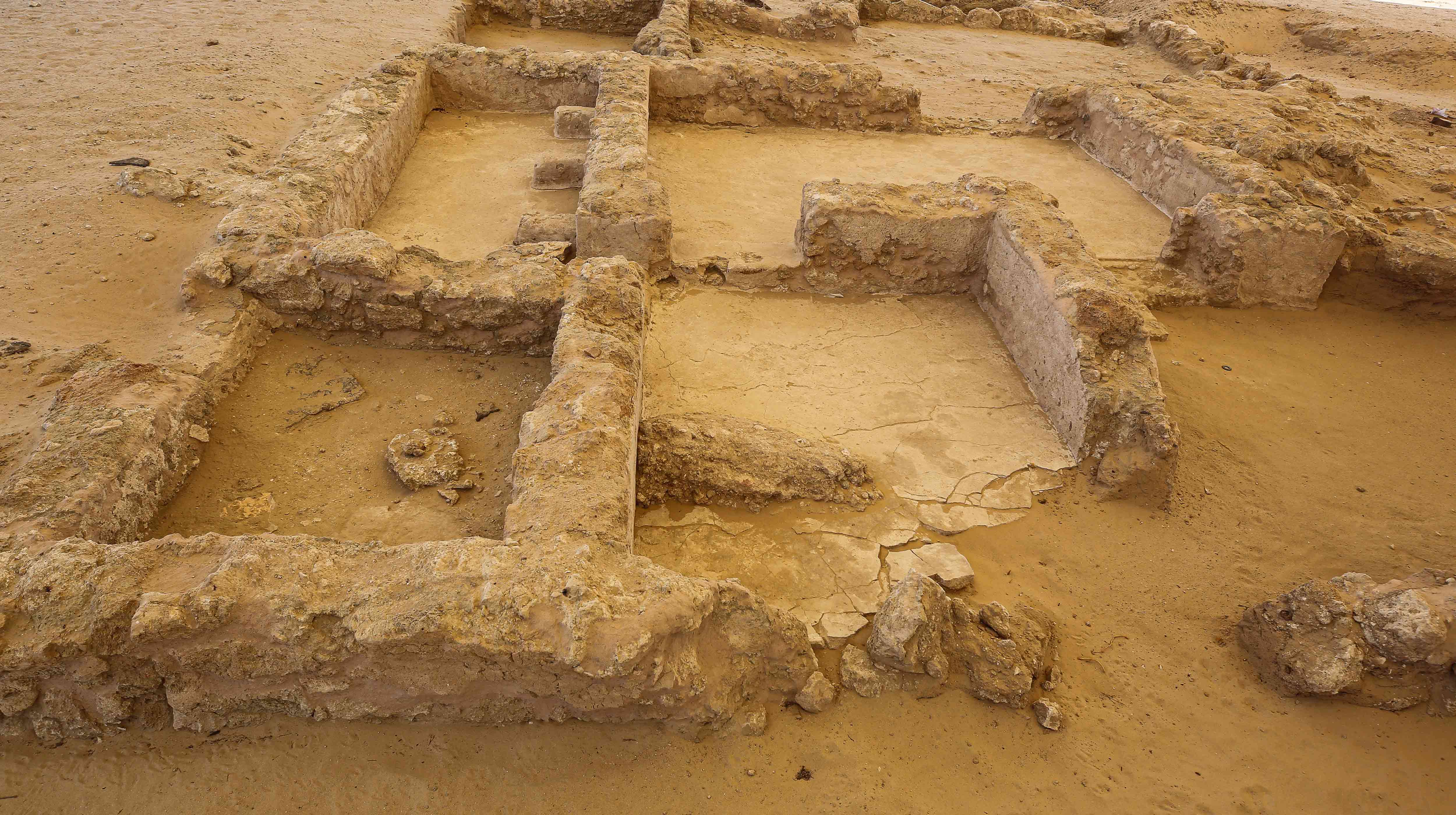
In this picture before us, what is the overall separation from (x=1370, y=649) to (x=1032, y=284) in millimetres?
2229

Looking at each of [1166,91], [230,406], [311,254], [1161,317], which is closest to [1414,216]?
[1166,91]

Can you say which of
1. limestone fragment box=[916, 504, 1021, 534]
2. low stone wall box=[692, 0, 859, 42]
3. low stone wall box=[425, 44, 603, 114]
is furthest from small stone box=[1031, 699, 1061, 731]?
low stone wall box=[692, 0, 859, 42]

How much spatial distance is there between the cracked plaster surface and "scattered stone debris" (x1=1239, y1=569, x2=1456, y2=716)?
108cm

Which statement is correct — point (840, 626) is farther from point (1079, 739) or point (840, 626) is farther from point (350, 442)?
point (350, 442)

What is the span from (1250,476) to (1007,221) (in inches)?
72.7

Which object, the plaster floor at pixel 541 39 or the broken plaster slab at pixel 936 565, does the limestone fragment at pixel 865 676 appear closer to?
the broken plaster slab at pixel 936 565

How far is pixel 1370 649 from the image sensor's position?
294 cm

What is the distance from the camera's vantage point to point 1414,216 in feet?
19.9

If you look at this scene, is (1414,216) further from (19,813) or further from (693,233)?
(19,813)

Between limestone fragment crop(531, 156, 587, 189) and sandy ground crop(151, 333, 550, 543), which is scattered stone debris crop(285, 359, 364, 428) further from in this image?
limestone fragment crop(531, 156, 587, 189)

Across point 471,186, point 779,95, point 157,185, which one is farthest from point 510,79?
point 157,185

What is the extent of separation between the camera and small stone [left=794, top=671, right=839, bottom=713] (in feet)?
9.17

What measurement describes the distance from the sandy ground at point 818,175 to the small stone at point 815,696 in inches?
111

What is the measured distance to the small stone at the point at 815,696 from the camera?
2.79m
